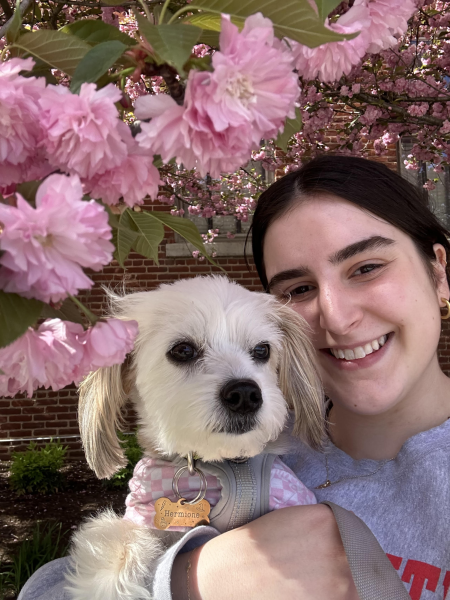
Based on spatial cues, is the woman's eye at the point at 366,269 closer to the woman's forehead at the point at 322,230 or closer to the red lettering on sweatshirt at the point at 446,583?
the woman's forehead at the point at 322,230

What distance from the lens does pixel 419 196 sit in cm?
213

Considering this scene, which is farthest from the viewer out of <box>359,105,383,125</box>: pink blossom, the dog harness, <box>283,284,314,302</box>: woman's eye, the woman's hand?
<box>359,105,383,125</box>: pink blossom

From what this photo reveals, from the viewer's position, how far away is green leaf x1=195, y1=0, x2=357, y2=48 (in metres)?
0.57

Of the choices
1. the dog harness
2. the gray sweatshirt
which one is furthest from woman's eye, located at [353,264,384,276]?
the dog harness

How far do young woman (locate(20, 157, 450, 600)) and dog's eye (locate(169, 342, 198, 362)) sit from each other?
429 mm

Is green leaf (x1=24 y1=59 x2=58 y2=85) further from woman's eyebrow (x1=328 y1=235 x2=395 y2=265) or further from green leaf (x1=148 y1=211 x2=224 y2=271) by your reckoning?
woman's eyebrow (x1=328 y1=235 x2=395 y2=265)

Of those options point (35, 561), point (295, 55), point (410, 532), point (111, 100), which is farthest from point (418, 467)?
point (35, 561)

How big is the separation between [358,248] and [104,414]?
999mm

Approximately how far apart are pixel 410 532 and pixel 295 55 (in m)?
1.26

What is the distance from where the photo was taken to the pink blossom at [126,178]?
61 cm

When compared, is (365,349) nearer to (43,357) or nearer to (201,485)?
(201,485)

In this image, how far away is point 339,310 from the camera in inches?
64.4

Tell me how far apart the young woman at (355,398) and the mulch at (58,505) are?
13.1 ft

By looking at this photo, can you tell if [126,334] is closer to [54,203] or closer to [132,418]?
[54,203]
